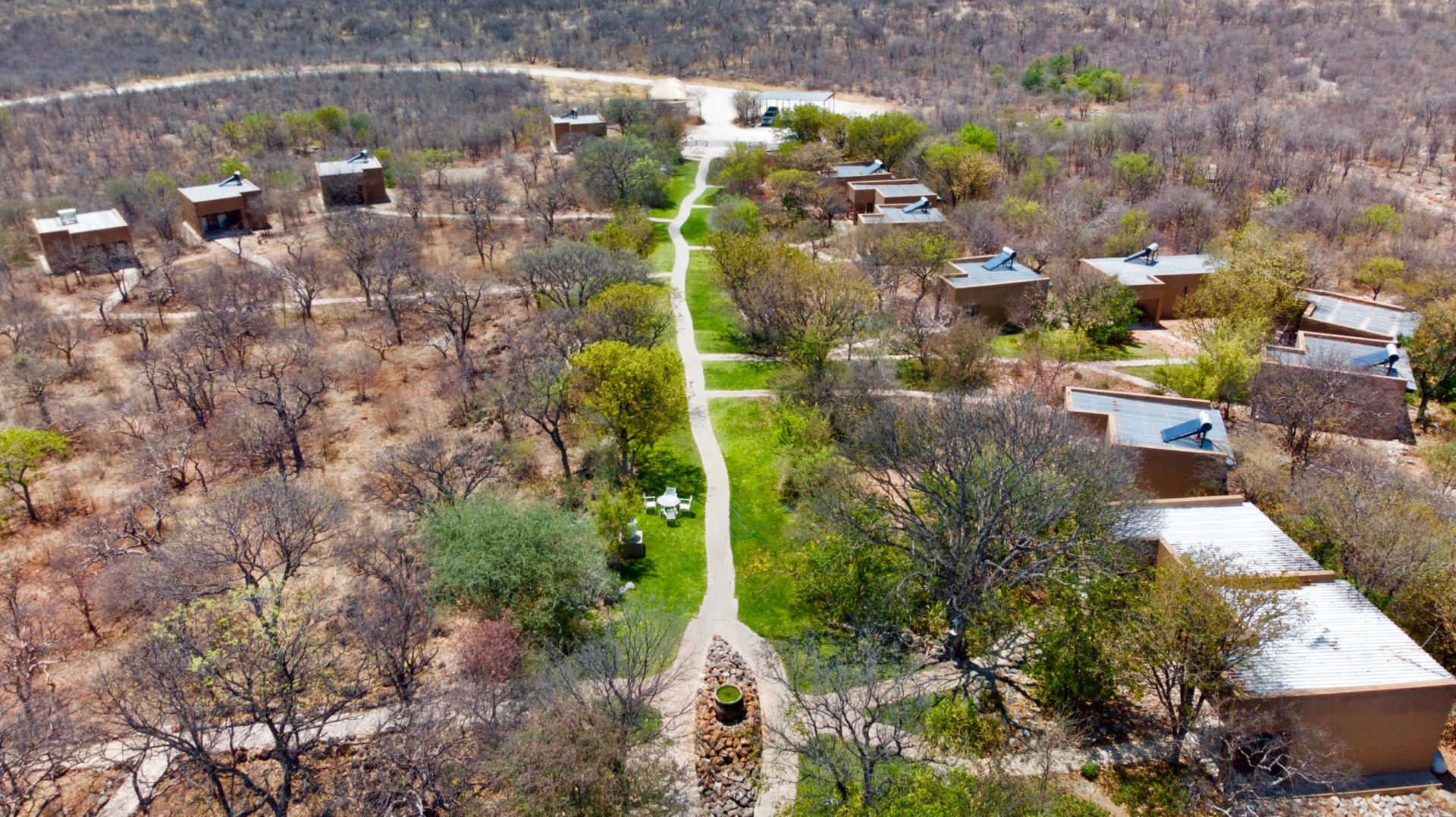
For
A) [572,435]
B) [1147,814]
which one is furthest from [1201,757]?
[572,435]

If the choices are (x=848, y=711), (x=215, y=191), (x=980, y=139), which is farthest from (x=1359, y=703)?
(x=215, y=191)

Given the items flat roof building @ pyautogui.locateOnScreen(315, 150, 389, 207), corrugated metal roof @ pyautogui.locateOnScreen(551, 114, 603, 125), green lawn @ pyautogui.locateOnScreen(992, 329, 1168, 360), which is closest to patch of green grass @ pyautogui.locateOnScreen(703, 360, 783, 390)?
green lawn @ pyautogui.locateOnScreen(992, 329, 1168, 360)

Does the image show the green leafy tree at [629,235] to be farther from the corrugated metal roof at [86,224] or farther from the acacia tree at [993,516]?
the corrugated metal roof at [86,224]

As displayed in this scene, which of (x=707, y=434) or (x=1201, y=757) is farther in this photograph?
(x=707, y=434)

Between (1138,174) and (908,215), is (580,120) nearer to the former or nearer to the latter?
(908,215)

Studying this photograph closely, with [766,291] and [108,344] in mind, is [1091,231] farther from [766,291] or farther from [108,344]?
[108,344]
